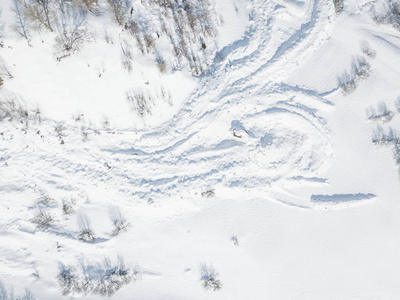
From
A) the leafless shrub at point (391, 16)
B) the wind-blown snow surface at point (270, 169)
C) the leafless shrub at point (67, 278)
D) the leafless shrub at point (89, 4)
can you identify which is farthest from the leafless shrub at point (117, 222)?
the leafless shrub at point (391, 16)

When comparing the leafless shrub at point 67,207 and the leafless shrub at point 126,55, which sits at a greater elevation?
the leafless shrub at point 126,55

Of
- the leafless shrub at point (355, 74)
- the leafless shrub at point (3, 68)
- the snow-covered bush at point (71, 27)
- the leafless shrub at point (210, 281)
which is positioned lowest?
the leafless shrub at point (210, 281)

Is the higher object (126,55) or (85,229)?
(126,55)

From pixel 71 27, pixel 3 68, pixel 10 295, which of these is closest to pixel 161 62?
pixel 71 27

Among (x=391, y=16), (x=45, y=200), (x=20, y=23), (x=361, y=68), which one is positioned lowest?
(x=45, y=200)

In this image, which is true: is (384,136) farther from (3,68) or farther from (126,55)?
(3,68)

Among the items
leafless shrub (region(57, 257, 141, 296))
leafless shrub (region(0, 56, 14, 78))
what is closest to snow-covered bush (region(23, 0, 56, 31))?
leafless shrub (region(0, 56, 14, 78))

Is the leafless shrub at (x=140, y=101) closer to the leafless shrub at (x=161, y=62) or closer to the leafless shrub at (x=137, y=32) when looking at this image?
the leafless shrub at (x=161, y=62)

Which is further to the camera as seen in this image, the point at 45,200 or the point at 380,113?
the point at 380,113
